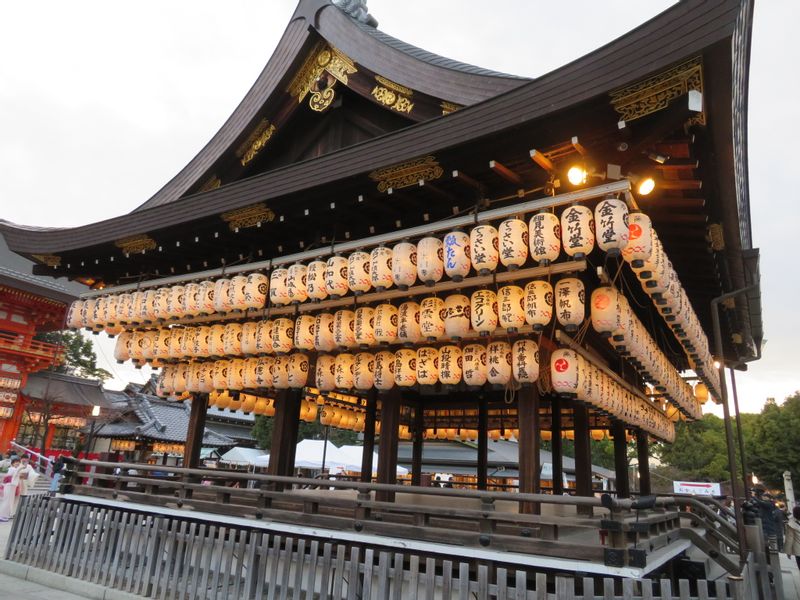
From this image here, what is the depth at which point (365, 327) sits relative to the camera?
8250 mm

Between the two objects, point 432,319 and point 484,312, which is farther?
point 432,319

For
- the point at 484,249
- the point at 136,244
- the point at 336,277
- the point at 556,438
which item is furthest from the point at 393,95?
the point at 556,438

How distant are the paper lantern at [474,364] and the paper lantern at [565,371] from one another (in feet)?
3.26

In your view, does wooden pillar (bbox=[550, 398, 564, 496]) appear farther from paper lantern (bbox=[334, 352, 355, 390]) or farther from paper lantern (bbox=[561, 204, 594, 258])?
paper lantern (bbox=[561, 204, 594, 258])

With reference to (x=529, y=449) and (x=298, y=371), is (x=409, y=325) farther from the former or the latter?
(x=298, y=371)

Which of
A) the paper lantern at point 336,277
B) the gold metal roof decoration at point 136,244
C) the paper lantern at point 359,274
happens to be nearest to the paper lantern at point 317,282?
the paper lantern at point 336,277

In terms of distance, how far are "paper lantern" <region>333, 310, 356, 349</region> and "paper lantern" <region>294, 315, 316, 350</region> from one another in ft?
1.94

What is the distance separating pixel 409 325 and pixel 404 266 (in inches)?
39.0

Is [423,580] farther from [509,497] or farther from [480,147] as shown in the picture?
[480,147]

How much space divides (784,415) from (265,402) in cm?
4819

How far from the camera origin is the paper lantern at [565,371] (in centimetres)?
705

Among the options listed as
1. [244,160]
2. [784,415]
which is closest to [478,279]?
[244,160]

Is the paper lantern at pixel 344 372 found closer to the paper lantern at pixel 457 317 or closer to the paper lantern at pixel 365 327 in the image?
the paper lantern at pixel 365 327

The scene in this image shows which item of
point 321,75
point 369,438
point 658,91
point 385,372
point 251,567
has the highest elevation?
point 321,75
